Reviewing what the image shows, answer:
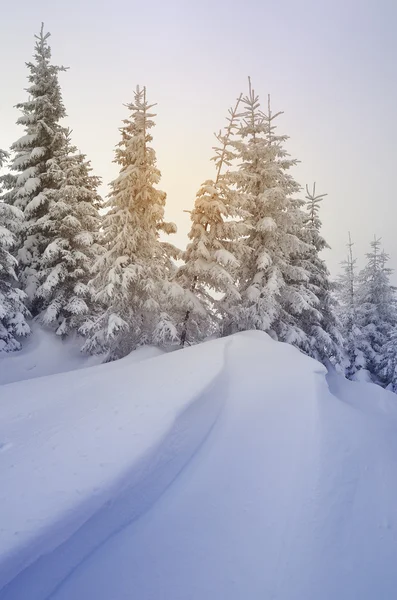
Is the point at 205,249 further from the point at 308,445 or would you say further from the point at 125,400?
the point at 308,445

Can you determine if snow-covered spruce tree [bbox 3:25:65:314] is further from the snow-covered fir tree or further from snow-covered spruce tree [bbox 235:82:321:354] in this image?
the snow-covered fir tree

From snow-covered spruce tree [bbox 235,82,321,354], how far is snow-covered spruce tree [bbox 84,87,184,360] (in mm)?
4038

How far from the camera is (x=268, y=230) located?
1532cm

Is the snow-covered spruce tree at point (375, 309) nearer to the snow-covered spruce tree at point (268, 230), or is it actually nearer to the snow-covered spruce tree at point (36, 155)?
the snow-covered spruce tree at point (268, 230)

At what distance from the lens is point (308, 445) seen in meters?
6.30

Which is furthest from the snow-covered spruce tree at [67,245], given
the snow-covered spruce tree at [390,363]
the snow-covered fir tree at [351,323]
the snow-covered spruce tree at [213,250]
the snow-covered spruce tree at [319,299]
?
the snow-covered spruce tree at [390,363]

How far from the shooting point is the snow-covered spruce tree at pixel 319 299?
18.8 m

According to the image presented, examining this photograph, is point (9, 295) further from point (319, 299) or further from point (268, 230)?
point (319, 299)

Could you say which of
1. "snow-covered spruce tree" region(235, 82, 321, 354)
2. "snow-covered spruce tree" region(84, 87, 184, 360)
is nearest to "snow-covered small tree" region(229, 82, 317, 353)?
"snow-covered spruce tree" region(235, 82, 321, 354)

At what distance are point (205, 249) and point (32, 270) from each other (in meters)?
9.47

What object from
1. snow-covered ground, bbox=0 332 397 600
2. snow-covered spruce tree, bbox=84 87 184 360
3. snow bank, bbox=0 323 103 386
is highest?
snow-covered spruce tree, bbox=84 87 184 360

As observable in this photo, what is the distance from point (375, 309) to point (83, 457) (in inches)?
1093

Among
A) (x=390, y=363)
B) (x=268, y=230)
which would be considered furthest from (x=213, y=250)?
(x=390, y=363)

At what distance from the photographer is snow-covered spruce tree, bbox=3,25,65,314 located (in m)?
16.8
